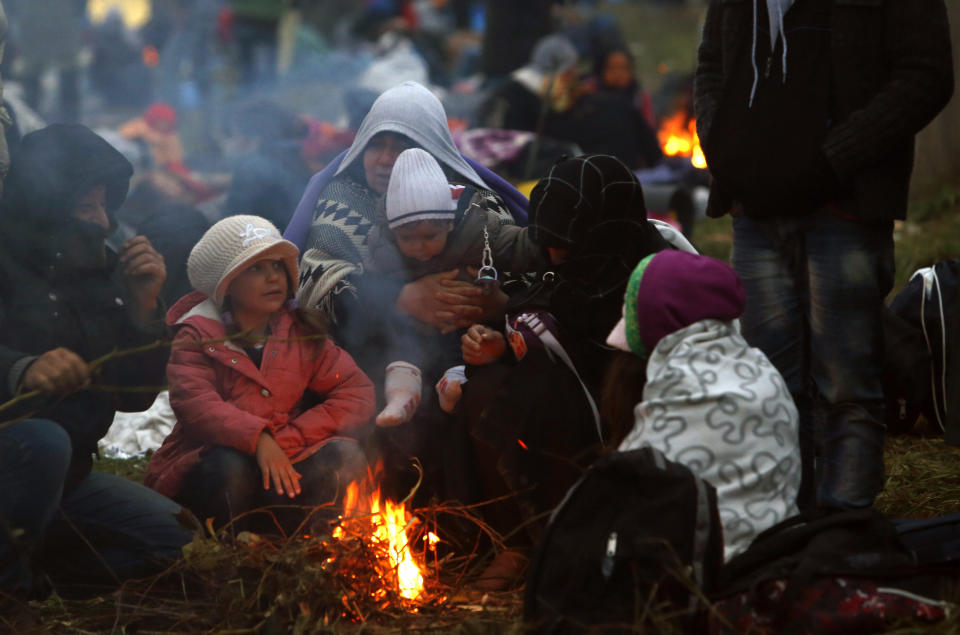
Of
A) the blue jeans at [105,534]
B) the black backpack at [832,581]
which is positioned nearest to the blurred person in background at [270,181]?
the blue jeans at [105,534]

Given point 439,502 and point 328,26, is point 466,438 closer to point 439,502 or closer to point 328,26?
point 439,502

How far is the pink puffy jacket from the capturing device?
364 centimetres

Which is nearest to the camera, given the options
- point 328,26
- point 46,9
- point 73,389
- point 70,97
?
point 73,389

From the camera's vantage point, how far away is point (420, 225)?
3852 mm

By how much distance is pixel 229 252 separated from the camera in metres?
3.77

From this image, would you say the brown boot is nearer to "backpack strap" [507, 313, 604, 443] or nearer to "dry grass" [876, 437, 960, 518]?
"backpack strap" [507, 313, 604, 443]

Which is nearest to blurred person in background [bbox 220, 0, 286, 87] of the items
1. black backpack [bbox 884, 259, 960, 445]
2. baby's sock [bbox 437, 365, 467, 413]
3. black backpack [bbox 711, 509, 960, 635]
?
black backpack [bbox 884, 259, 960, 445]

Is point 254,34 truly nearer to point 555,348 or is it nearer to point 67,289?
point 67,289

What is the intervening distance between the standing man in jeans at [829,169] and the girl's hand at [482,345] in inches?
35.7

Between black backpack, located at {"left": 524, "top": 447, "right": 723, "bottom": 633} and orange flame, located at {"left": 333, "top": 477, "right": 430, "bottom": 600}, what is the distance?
0.70m

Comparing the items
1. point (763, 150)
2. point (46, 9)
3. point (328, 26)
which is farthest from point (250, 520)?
point (328, 26)

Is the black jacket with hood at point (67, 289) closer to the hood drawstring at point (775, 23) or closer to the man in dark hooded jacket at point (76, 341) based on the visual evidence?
the man in dark hooded jacket at point (76, 341)

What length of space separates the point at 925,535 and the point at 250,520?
6.95ft

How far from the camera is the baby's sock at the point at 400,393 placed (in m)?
3.70
